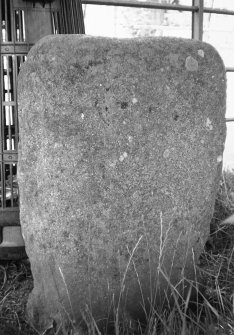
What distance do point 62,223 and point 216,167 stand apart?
0.55 metres

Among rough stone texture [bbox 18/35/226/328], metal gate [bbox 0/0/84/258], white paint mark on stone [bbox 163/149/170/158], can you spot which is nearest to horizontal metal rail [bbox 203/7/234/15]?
metal gate [bbox 0/0/84/258]

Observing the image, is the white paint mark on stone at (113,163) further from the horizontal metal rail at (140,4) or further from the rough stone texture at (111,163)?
the horizontal metal rail at (140,4)

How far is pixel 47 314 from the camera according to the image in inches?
71.6

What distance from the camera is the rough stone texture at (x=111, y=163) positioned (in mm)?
1688

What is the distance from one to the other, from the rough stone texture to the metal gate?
0.23 m

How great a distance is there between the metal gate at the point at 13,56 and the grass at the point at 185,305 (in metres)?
0.16

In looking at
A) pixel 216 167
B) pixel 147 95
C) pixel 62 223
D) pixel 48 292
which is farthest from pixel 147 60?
pixel 48 292

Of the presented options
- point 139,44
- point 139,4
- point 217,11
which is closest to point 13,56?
point 139,44

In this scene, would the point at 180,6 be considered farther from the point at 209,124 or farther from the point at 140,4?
the point at 209,124

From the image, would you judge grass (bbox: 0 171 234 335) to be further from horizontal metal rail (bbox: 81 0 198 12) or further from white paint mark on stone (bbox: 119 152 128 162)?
horizontal metal rail (bbox: 81 0 198 12)

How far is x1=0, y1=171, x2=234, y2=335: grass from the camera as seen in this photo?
1.60 metres

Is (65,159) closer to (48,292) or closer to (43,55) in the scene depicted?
(43,55)

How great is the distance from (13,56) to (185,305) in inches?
40.8

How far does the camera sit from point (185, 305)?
5.11 ft
